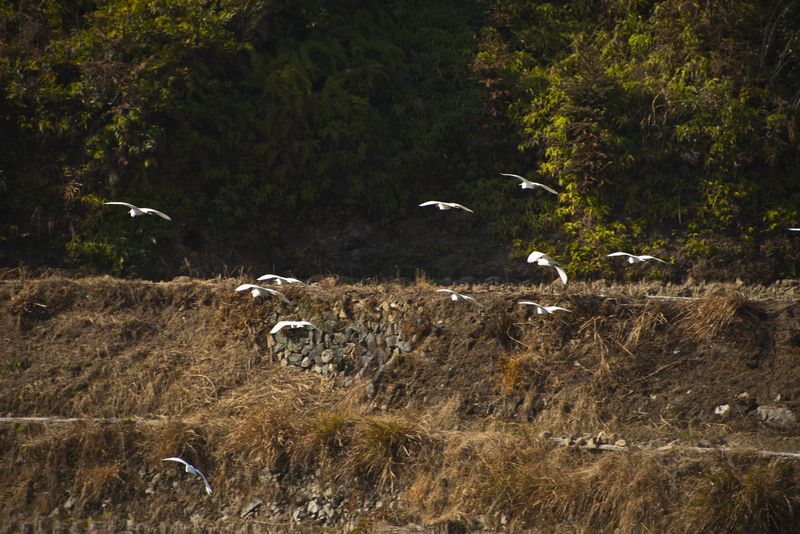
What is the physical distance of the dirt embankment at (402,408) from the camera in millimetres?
9531

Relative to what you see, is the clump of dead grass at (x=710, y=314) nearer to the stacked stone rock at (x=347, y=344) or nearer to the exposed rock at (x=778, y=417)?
the exposed rock at (x=778, y=417)

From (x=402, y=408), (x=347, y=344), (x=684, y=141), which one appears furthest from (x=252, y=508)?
(x=684, y=141)

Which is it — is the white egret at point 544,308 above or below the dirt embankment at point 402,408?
above

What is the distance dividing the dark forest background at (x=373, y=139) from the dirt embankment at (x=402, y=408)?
6.70ft

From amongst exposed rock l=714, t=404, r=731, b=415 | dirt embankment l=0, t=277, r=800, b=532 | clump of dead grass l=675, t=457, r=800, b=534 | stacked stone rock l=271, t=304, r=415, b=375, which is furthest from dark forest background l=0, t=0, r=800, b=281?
clump of dead grass l=675, t=457, r=800, b=534

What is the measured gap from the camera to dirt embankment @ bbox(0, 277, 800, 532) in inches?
375

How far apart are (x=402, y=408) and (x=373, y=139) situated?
19.7 feet

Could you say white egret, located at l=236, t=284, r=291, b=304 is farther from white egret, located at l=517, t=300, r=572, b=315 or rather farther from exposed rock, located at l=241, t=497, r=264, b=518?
white egret, located at l=517, t=300, r=572, b=315

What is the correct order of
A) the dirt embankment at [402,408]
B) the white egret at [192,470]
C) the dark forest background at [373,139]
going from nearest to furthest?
the dirt embankment at [402,408]
the white egret at [192,470]
the dark forest background at [373,139]

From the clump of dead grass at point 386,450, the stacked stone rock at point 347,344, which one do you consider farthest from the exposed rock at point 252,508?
the stacked stone rock at point 347,344

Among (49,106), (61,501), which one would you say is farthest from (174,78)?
(61,501)

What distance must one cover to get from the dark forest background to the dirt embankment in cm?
204

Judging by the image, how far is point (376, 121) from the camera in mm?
15914

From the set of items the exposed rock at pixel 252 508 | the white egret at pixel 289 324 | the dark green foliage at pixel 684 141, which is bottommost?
the exposed rock at pixel 252 508
